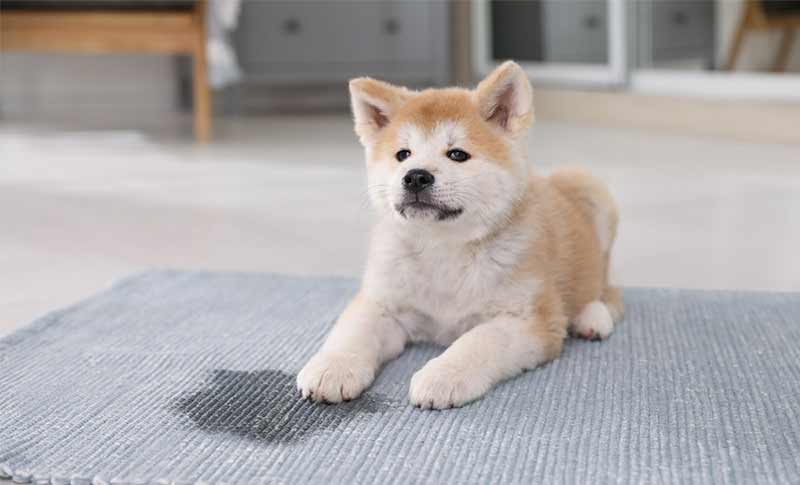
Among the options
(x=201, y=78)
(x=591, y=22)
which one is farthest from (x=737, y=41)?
(x=201, y=78)

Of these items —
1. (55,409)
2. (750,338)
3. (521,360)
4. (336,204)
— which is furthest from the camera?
(336,204)

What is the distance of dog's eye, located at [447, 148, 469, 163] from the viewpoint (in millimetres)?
1448

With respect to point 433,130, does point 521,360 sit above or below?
below

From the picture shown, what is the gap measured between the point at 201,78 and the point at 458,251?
3.17 m

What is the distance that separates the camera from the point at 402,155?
148 cm

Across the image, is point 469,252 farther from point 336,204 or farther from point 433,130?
point 336,204

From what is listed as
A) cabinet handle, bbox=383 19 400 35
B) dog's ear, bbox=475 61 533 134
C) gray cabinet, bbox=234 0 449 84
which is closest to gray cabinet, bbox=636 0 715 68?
gray cabinet, bbox=234 0 449 84

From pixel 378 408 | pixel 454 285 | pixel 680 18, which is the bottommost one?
pixel 378 408

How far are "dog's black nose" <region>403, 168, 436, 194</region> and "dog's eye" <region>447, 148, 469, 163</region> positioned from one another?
61 mm

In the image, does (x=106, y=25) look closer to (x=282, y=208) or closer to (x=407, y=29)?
(x=282, y=208)

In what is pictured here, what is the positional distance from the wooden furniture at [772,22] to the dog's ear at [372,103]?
311 centimetres

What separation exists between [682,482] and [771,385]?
38 centimetres

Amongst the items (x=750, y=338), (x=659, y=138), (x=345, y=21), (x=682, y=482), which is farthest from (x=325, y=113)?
(x=682, y=482)

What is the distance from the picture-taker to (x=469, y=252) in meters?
1.51
